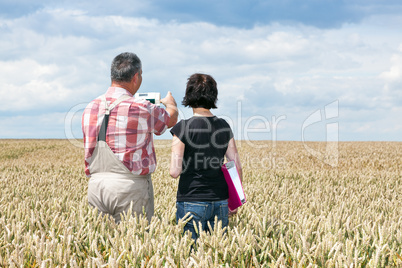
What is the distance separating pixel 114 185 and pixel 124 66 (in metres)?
1.15

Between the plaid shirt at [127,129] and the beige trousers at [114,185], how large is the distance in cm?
6

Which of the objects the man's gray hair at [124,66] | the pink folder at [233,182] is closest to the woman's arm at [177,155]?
the pink folder at [233,182]

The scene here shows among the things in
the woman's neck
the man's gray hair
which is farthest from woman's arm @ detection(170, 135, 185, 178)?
the man's gray hair

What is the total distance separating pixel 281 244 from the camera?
10.3 feet

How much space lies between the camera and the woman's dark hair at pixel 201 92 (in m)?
3.40

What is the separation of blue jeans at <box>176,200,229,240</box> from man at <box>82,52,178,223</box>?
46 cm

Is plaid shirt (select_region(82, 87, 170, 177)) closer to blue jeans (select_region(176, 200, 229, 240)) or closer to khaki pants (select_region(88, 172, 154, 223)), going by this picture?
khaki pants (select_region(88, 172, 154, 223))

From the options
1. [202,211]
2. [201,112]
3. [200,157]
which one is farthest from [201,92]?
[202,211]

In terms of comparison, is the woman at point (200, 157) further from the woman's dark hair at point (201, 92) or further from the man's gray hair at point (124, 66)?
the man's gray hair at point (124, 66)

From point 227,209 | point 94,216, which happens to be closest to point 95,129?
point 94,216

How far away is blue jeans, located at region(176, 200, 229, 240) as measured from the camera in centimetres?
335

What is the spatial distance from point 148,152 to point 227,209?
926mm

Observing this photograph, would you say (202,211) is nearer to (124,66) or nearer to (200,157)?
(200,157)

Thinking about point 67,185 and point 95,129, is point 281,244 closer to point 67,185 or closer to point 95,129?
point 95,129
